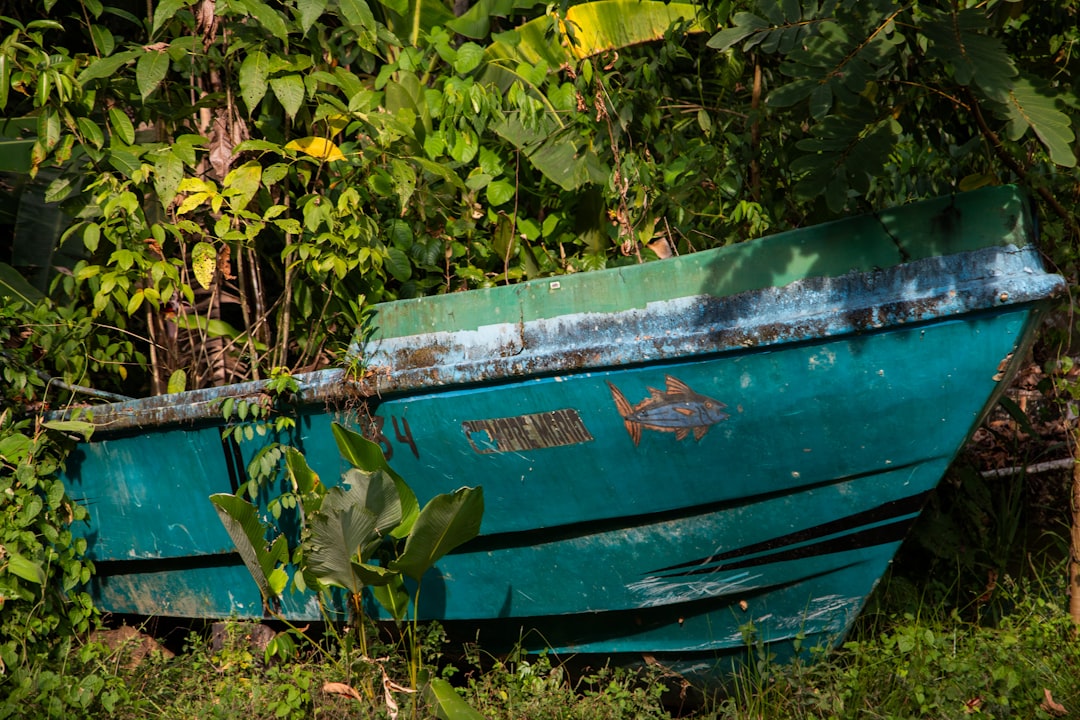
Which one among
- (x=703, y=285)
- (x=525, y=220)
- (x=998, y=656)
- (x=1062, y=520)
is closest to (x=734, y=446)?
(x=703, y=285)

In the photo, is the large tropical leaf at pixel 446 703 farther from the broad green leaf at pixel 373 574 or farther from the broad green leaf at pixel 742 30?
the broad green leaf at pixel 742 30

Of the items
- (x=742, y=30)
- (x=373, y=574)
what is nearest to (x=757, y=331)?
(x=742, y=30)

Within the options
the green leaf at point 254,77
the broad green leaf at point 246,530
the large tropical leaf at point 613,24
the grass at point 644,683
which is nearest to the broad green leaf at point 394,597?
the grass at point 644,683

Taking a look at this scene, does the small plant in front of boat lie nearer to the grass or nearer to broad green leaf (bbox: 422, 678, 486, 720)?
broad green leaf (bbox: 422, 678, 486, 720)

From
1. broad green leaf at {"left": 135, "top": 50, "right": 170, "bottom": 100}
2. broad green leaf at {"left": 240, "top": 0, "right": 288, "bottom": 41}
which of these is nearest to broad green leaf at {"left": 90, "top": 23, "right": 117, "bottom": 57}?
broad green leaf at {"left": 135, "top": 50, "right": 170, "bottom": 100}

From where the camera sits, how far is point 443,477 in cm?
276

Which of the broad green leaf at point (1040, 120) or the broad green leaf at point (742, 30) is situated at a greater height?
the broad green leaf at point (742, 30)

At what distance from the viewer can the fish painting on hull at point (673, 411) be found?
2.48 meters

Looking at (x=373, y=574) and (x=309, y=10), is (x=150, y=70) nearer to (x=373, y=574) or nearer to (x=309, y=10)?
(x=309, y=10)

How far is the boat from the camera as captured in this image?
7.82 ft

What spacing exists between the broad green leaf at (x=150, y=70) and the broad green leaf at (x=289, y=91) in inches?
12.7

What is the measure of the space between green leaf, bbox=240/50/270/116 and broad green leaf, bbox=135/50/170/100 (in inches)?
9.2

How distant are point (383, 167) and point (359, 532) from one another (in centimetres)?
114

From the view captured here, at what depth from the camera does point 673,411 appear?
251 centimetres
